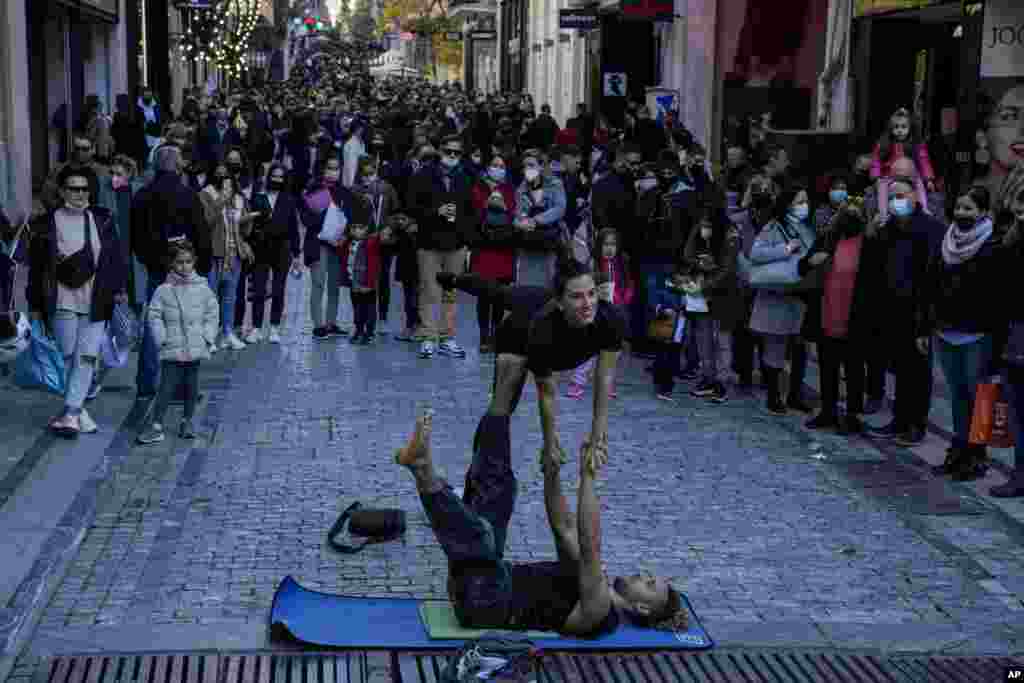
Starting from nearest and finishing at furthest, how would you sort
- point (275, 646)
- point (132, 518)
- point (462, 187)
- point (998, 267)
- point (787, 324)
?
point (275, 646)
point (132, 518)
point (998, 267)
point (787, 324)
point (462, 187)

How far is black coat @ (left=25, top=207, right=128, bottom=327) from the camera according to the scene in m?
10.9

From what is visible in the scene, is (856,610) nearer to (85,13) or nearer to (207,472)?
(207,472)

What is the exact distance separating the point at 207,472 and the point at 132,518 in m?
1.19

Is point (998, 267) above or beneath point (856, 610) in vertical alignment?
above

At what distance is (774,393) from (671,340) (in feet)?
3.41

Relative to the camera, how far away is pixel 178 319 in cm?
1116

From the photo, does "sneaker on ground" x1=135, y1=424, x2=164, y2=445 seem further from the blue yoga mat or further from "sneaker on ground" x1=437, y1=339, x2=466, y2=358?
"sneaker on ground" x1=437, y1=339, x2=466, y2=358

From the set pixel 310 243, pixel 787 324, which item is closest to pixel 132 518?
pixel 787 324

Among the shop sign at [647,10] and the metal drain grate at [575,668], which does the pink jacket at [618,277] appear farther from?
the shop sign at [647,10]

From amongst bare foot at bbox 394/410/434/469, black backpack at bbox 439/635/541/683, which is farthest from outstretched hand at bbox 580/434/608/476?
black backpack at bbox 439/635/541/683

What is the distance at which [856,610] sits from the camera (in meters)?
7.88

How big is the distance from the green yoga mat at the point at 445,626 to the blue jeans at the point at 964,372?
452 centimetres

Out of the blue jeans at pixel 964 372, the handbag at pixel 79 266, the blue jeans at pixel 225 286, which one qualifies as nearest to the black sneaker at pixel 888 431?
the blue jeans at pixel 964 372

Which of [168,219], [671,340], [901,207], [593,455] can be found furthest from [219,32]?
[593,455]
